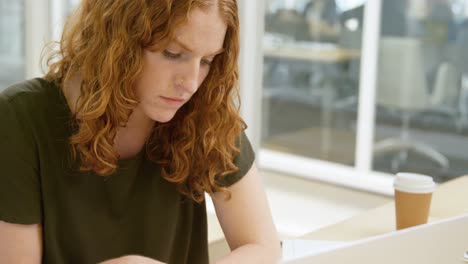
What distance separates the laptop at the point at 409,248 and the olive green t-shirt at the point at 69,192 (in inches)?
21.9

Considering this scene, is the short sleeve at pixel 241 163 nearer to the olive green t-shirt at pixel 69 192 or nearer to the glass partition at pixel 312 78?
the olive green t-shirt at pixel 69 192

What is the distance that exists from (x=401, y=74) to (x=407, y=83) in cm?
7

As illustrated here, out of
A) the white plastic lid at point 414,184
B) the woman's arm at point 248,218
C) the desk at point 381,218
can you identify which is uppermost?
the white plastic lid at point 414,184

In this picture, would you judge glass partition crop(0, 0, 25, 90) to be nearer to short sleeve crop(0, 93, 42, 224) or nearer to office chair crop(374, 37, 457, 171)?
office chair crop(374, 37, 457, 171)

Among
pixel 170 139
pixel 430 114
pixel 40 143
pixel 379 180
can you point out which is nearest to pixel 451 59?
pixel 430 114

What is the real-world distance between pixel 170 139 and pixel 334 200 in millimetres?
2467

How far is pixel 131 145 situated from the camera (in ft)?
4.37

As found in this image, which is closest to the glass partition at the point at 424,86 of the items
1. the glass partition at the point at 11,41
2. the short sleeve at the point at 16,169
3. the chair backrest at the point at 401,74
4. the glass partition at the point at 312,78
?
the chair backrest at the point at 401,74

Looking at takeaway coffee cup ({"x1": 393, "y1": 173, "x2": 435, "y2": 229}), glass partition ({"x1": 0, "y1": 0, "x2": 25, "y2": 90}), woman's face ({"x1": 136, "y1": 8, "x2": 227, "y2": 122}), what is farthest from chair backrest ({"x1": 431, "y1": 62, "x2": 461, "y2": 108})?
woman's face ({"x1": 136, "y1": 8, "x2": 227, "y2": 122})

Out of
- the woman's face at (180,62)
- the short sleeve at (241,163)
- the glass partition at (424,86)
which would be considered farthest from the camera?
the glass partition at (424,86)

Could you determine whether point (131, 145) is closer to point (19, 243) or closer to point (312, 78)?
point (19, 243)

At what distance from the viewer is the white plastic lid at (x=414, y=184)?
146 cm

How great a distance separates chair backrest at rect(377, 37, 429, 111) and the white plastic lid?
2.32 metres

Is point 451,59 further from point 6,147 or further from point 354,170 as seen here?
point 6,147
